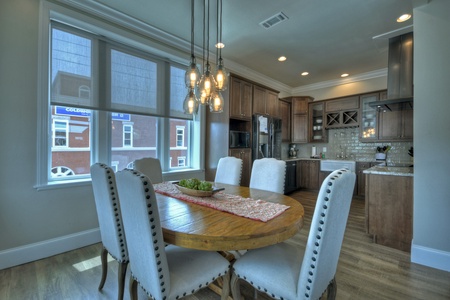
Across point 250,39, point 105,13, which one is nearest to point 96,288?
point 105,13

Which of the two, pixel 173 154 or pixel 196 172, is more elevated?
pixel 173 154

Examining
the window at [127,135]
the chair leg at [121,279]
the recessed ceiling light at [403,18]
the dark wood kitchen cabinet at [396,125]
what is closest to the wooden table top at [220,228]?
the chair leg at [121,279]

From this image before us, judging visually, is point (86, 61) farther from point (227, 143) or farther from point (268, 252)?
point (268, 252)

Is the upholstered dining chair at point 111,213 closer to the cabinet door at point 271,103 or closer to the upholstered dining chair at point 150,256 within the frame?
the upholstered dining chair at point 150,256

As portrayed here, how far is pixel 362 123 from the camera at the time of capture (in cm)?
479

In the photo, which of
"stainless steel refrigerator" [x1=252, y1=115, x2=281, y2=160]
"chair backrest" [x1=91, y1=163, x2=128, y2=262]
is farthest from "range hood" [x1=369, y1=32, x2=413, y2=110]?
"chair backrest" [x1=91, y1=163, x2=128, y2=262]

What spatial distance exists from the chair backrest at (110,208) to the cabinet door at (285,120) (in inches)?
184

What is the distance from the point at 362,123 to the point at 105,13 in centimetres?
527

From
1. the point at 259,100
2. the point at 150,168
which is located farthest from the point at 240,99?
the point at 150,168

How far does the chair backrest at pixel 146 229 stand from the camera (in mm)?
993

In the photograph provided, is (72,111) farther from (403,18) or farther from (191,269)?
(403,18)

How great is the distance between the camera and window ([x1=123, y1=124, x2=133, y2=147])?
9.77 ft

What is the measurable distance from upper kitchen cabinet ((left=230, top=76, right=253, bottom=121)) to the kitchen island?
2297mm

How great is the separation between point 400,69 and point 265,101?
2.32 metres
